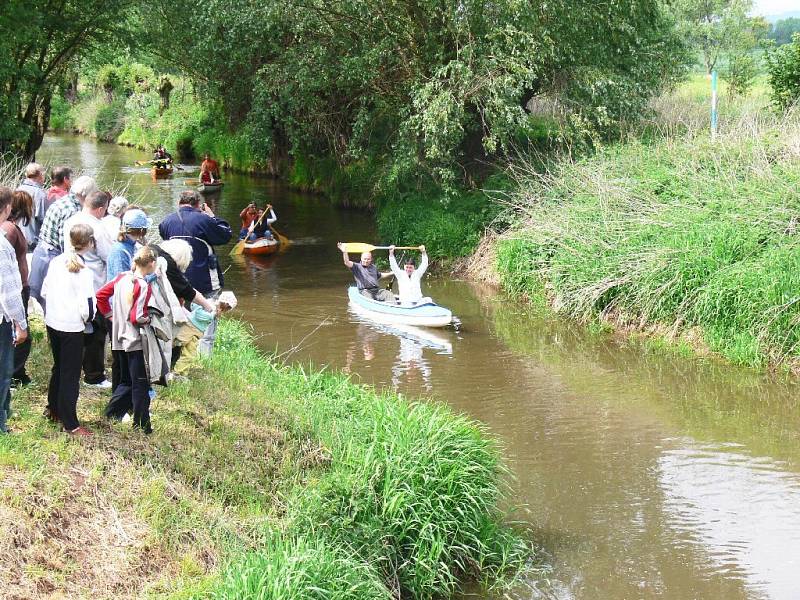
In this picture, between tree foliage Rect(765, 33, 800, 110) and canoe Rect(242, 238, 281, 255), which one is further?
canoe Rect(242, 238, 281, 255)

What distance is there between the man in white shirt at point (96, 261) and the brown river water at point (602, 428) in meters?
4.02

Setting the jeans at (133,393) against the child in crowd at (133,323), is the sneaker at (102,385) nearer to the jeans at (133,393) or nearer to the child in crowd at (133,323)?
the jeans at (133,393)

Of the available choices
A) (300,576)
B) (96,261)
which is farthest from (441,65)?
(300,576)

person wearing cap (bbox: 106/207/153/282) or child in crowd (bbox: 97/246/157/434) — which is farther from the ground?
person wearing cap (bbox: 106/207/153/282)

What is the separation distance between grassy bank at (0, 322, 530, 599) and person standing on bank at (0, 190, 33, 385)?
24cm

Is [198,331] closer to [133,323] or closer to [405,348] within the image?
[133,323]

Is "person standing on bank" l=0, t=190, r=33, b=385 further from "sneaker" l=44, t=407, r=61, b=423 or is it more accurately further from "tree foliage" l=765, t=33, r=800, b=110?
"tree foliage" l=765, t=33, r=800, b=110

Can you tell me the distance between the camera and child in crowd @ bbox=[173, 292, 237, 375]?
27.6 ft

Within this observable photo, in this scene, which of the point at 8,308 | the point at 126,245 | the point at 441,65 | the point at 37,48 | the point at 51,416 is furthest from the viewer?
the point at 37,48

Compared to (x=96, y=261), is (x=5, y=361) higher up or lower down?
lower down

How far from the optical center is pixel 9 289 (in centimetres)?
678

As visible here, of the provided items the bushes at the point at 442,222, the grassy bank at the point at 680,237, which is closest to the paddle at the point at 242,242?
the bushes at the point at 442,222

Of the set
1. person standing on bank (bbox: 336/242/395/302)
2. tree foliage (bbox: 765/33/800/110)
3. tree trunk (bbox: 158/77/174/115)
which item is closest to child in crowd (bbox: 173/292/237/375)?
person standing on bank (bbox: 336/242/395/302)

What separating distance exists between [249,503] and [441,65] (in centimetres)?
1380
